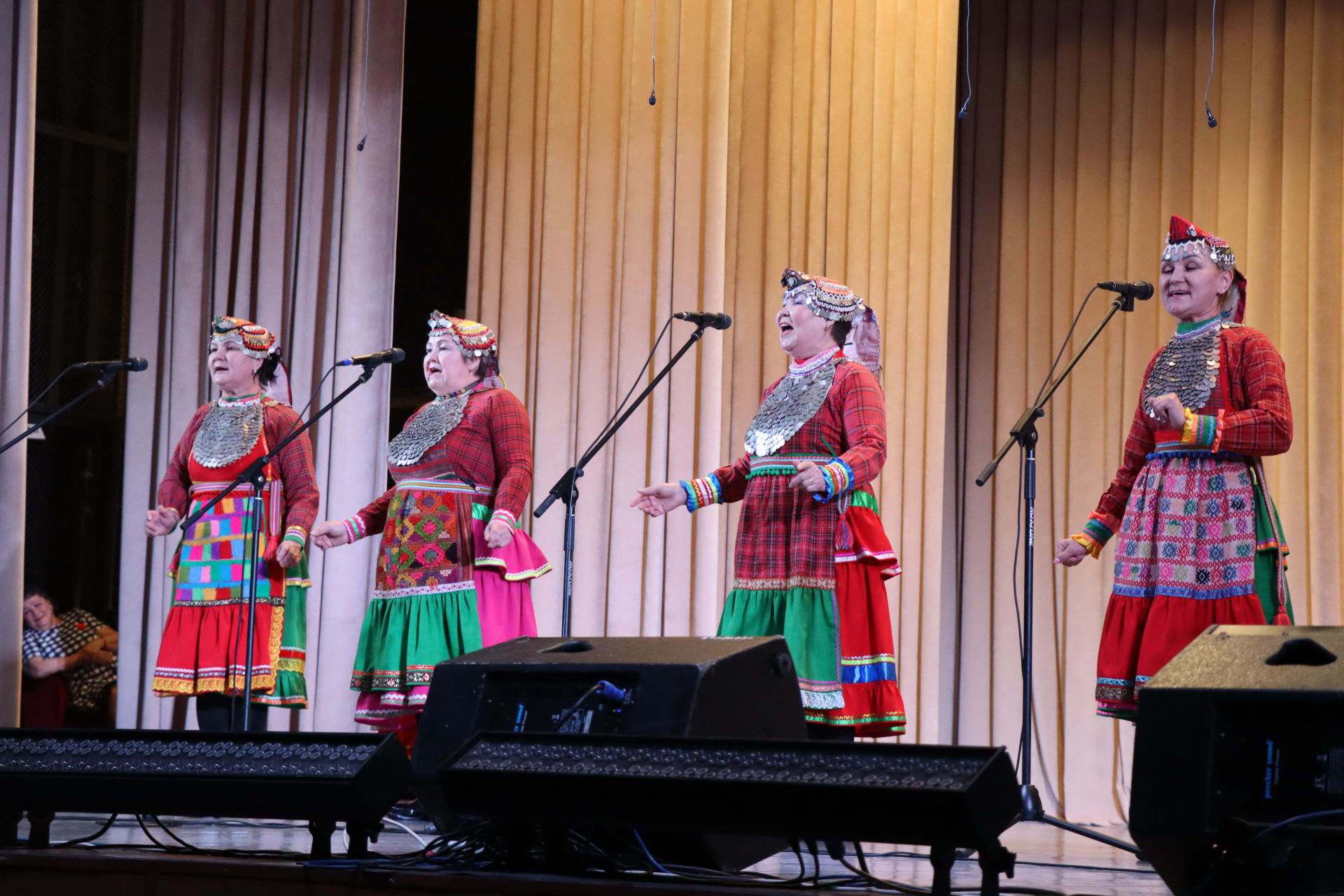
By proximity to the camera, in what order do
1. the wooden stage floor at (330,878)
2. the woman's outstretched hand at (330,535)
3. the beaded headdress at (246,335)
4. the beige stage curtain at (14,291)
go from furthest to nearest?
1. the beige stage curtain at (14,291)
2. the beaded headdress at (246,335)
3. the woman's outstretched hand at (330,535)
4. the wooden stage floor at (330,878)

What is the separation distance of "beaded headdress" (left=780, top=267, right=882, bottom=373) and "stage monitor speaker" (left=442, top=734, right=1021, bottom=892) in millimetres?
1897

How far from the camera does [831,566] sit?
3525mm

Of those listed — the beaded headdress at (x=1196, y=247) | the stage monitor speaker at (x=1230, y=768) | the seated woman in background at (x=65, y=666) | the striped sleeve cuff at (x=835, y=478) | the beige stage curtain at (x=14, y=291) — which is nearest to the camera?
the stage monitor speaker at (x=1230, y=768)

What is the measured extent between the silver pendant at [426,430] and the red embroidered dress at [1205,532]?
5.75 ft

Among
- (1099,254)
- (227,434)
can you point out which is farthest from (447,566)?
(1099,254)

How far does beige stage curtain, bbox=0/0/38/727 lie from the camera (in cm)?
494

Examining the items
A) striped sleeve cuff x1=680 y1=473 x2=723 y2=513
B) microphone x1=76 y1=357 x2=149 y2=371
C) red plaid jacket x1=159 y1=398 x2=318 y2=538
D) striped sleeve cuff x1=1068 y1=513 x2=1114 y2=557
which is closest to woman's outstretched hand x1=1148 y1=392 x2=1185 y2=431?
striped sleeve cuff x1=1068 y1=513 x2=1114 y2=557

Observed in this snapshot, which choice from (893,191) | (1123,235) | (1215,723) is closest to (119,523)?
(893,191)

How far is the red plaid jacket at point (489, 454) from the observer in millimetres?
4074

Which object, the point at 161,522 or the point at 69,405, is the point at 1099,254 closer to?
the point at 161,522

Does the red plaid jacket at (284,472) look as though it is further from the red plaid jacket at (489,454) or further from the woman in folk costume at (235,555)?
the red plaid jacket at (489,454)

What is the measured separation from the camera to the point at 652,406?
5512 mm

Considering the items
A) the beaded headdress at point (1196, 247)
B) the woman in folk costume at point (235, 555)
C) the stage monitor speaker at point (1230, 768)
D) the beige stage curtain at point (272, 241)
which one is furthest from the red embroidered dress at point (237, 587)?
the stage monitor speaker at point (1230, 768)

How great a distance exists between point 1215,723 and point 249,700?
10.1 feet
